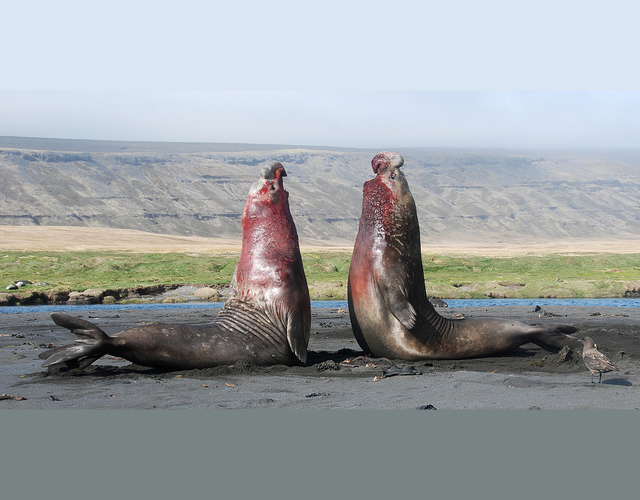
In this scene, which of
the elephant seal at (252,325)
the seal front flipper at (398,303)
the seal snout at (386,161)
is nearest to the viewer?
the elephant seal at (252,325)

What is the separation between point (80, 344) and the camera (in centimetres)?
879

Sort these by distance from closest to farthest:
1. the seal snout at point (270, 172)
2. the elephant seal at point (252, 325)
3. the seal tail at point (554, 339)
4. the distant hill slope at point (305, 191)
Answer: the elephant seal at point (252, 325) < the seal snout at point (270, 172) < the seal tail at point (554, 339) < the distant hill slope at point (305, 191)

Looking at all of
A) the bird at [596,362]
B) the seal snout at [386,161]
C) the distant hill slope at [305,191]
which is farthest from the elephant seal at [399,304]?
the distant hill slope at [305,191]

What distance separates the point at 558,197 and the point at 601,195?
10311mm

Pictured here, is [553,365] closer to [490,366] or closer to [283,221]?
[490,366]

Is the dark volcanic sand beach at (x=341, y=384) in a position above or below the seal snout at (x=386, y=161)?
below

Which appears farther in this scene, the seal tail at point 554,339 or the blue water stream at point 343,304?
the blue water stream at point 343,304

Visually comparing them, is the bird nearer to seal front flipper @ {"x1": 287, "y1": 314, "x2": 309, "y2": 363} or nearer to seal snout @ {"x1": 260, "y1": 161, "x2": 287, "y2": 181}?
seal front flipper @ {"x1": 287, "y1": 314, "x2": 309, "y2": 363}

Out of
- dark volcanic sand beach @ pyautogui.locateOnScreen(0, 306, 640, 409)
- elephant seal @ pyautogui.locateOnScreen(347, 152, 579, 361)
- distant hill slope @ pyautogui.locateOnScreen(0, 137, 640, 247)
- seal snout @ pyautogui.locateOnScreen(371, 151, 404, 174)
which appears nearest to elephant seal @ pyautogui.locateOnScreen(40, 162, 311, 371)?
dark volcanic sand beach @ pyautogui.locateOnScreen(0, 306, 640, 409)

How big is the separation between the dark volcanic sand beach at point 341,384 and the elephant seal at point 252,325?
0.83 ft

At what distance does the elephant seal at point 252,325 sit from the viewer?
9.00 m

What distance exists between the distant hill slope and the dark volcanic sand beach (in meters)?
103

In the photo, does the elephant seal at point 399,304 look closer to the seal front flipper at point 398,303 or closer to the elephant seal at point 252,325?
the seal front flipper at point 398,303

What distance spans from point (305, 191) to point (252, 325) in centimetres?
13594
